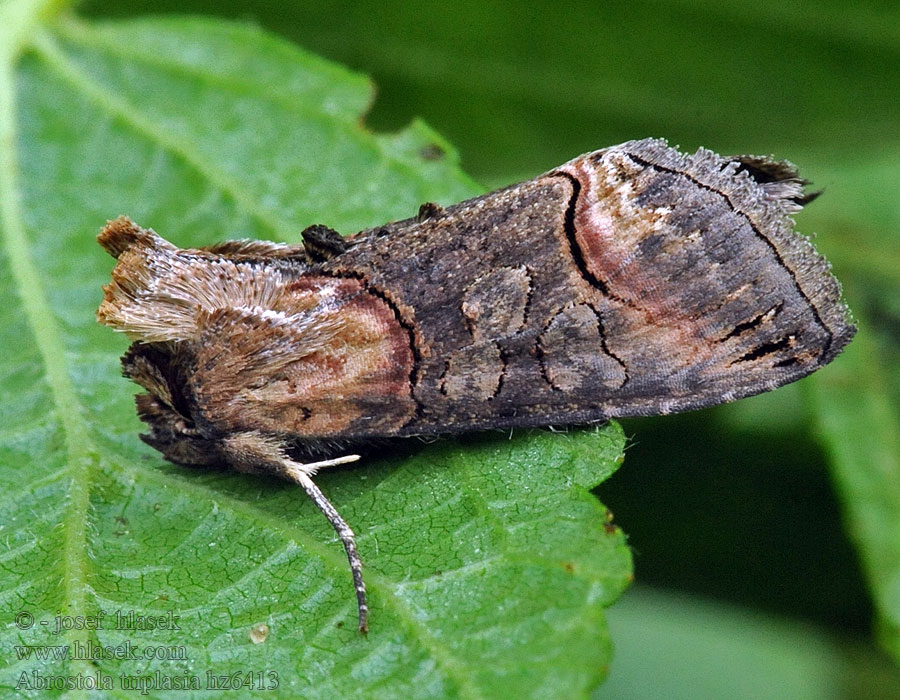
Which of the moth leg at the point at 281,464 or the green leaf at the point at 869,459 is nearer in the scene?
the moth leg at the point at 281,464

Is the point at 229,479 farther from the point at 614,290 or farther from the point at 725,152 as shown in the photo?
the point at 725,152

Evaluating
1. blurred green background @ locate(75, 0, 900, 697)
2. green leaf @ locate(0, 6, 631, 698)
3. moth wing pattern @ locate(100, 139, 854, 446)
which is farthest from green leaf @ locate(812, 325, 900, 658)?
green leaf @ locate(0, 6, 631, 698)

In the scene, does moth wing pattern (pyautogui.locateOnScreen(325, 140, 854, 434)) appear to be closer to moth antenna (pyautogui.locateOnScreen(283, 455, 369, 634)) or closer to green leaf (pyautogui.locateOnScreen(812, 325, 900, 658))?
moth antenna (pyautogui.locateOnScreen(283, 455, 369, 634))

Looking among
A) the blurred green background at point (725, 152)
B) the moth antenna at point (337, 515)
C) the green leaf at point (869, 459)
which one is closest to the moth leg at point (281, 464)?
the moth antenna at point (337, 515)

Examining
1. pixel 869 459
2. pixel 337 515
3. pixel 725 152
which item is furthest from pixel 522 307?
pixel 725 152

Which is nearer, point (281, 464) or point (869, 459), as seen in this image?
point (281, 464)

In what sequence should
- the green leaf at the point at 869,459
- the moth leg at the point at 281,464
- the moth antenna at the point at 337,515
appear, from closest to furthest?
the moth antenna at the point at 337,515
the moth leg at the point at 281,464
the green leaf at the point at 869,459

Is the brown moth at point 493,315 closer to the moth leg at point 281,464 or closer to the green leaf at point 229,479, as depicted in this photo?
the moth leg at point 281,464
